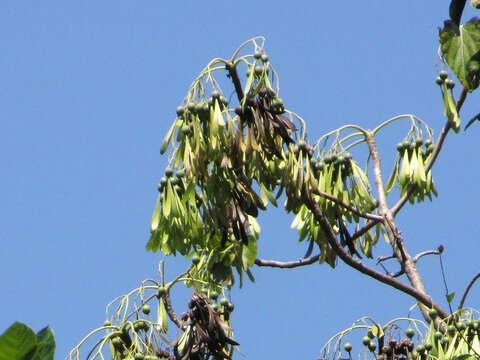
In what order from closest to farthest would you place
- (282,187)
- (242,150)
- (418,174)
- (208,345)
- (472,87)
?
(472,87) → (208,345) → (242,150) → (282,187) → (418,174)

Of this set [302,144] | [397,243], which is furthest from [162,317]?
[397,243]

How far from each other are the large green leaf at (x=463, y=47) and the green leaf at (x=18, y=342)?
178 centimetres

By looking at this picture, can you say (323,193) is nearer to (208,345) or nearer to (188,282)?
(188,282)

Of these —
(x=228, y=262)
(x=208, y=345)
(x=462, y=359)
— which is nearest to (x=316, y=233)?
(x=228, y=262)

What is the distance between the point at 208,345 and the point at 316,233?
175 centimetres

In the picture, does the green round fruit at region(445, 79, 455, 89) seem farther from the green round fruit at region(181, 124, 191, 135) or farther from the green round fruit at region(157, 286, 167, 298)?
the green round fruit at region(157, 286, 167, 298)

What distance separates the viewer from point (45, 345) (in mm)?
2086

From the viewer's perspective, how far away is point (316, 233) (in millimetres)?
6711

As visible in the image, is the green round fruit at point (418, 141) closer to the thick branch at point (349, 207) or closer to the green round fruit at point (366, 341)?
the thick branch at point (349, 207)

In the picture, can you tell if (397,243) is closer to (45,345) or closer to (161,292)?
(161,292)

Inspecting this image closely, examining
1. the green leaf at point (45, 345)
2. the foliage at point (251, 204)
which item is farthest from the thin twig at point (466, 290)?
the green leaf at point (45, 345)

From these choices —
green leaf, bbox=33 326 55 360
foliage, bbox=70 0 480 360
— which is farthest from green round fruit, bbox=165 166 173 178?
green leaf, bbox=33 326 55 360

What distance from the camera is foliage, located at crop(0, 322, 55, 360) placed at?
2037mm

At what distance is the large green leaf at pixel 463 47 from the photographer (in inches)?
128
